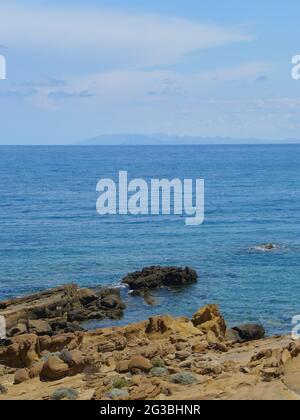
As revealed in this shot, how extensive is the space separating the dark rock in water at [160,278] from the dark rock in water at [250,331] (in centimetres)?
1390

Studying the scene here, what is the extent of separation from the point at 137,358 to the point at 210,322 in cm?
1012

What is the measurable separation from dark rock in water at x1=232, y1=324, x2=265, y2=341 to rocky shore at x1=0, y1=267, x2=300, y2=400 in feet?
0.19

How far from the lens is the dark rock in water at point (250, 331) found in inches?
1462

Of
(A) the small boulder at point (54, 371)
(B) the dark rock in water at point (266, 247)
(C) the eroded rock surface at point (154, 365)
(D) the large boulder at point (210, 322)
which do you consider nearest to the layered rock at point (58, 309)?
(C) the eroded rock surface at point (154, 365)

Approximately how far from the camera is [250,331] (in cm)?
3741

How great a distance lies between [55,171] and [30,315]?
134098 millimetres

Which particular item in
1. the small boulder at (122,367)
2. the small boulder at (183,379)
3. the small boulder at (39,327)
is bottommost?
the small boulder at (39,327)

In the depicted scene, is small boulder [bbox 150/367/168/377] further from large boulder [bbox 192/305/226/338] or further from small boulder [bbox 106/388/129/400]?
large boulder [bbox 192/305/226/338]

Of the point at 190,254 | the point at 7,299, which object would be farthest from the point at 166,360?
the point at 190,254

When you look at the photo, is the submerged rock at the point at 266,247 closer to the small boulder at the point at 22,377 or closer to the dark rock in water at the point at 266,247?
the dark rock in water at the point at 266,247

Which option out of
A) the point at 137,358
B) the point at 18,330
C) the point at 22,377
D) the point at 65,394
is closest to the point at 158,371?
the point at 137,358

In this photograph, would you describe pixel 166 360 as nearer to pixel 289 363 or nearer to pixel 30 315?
pixel 289 363

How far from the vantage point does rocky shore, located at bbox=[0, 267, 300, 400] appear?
2398cm

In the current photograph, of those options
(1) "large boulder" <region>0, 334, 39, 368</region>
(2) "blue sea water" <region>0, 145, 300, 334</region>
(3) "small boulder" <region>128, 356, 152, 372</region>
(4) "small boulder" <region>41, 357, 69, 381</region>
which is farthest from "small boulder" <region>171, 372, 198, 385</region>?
(2) "blue sea water" <region>0, 145, 300, 334</region>
